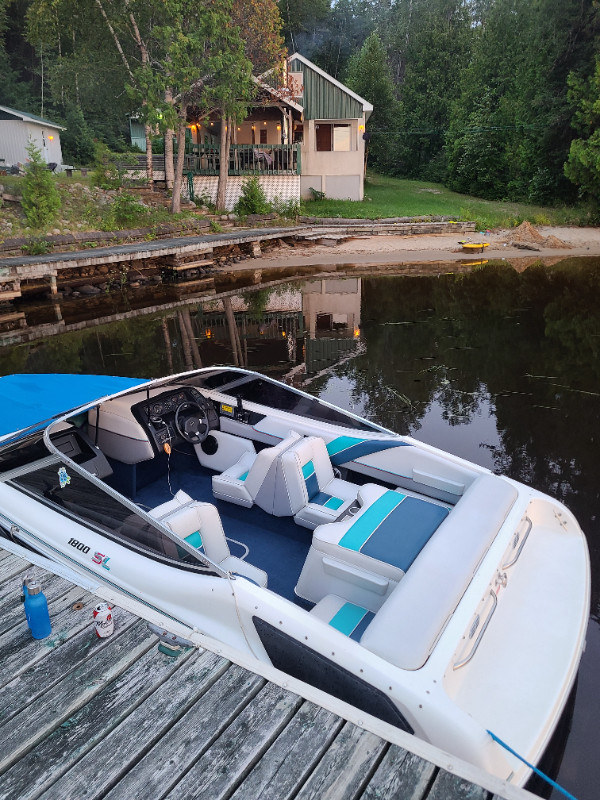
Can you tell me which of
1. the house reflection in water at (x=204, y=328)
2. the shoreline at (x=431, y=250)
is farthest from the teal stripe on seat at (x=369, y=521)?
the shoreline at (x=431, y=250)

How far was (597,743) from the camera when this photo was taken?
374 cm

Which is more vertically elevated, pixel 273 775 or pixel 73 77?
pixel 73 77

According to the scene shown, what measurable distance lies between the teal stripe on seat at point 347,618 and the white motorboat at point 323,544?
0.04ft

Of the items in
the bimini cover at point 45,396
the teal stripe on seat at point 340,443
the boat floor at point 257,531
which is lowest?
the boat floor at point 257,531

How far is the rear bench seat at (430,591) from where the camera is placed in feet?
10.1

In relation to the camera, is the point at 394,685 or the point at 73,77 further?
the point at 73,77

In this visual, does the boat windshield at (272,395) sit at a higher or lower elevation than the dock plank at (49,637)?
higher

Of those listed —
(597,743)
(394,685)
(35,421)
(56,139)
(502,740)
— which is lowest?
(597,743)

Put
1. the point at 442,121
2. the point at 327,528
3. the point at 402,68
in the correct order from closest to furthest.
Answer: the point at 327,528
the point at 442,121
the point at 402,68

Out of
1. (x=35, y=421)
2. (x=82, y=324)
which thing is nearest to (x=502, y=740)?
(x=35, y=421)

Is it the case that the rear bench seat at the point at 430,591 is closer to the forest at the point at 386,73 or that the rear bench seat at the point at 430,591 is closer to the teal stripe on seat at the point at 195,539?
the teal stripe on seat at the point at 195,539

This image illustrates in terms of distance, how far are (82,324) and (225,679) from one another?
13234mm

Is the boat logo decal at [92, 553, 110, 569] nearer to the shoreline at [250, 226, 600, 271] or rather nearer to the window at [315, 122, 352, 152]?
the shoreline at [250, 226, 600, 271]

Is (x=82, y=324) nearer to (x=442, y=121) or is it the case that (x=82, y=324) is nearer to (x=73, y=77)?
(x=73, y=77)
